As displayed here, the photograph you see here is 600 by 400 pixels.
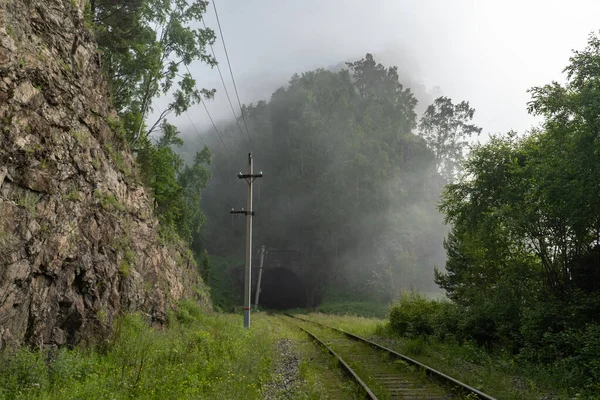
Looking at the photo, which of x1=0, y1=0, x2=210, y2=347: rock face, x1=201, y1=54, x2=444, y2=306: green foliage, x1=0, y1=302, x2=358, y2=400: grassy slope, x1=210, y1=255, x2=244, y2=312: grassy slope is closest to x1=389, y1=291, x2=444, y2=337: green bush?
x1=0, y1=302, x2=358, y2=400: grassy slope

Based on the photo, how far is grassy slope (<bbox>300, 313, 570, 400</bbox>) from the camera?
8.35 m

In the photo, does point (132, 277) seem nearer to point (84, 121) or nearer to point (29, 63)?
point (84, 121)

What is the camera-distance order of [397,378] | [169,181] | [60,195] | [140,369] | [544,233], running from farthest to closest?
[169,181]
[544,233]
[397,378]
[60,195]
[140,369]

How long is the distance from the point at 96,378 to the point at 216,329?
817 centimetres

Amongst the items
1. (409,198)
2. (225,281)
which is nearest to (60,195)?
(225,281)

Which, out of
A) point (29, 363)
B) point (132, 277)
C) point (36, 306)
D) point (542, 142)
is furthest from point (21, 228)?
point (542, 142)

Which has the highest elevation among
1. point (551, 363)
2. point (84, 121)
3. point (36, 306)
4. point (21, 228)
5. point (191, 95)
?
point (191, 95)

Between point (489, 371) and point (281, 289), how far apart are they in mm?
51566

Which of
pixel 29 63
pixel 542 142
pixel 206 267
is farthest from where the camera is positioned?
pixel 206 267

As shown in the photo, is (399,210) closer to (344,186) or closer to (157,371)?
(344,186)

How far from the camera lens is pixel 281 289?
60375 millimetres

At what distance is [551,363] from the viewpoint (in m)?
10.8

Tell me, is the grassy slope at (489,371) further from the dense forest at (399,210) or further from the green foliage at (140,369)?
the green foliage at (140,369)

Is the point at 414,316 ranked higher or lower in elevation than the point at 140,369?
lower
